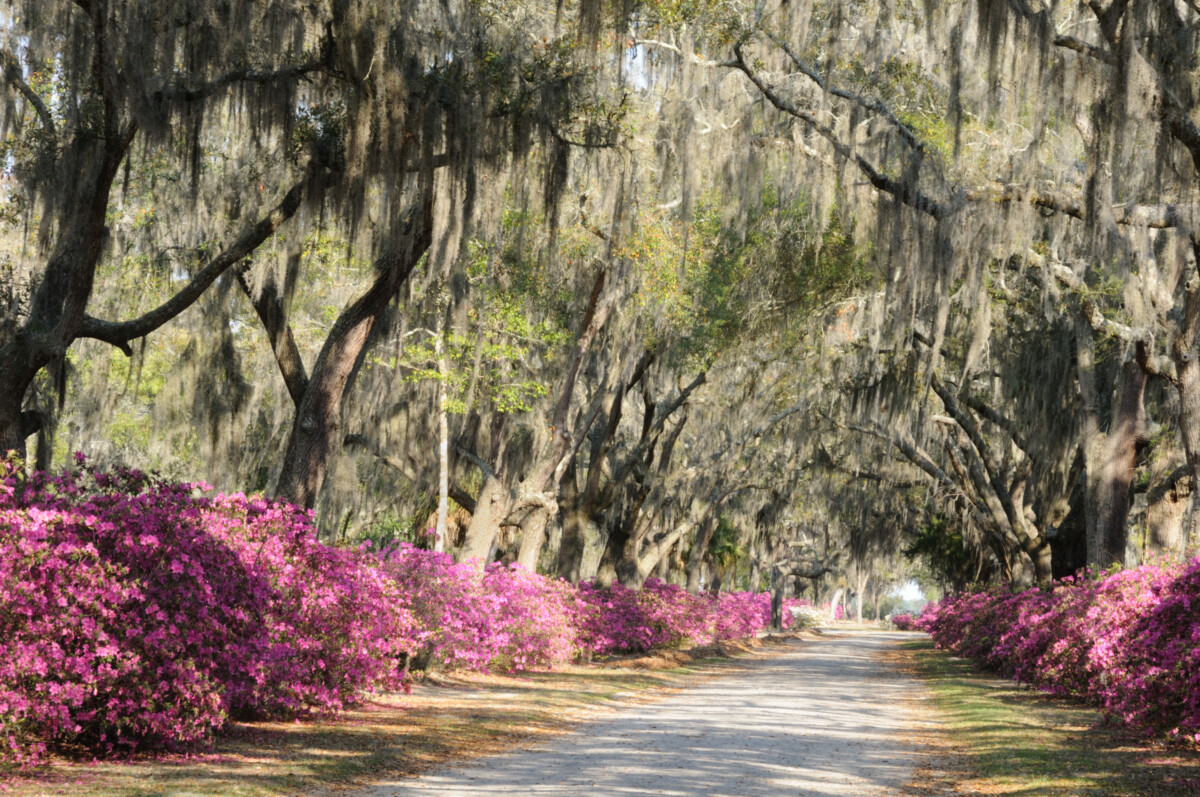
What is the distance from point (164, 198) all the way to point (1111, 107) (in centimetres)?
1062

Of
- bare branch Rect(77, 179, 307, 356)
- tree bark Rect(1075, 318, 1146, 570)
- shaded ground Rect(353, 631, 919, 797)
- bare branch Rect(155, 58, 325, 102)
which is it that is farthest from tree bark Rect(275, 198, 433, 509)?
tree bark Rect(1075, 318, 1146, 570)

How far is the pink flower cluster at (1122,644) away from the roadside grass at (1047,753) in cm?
27

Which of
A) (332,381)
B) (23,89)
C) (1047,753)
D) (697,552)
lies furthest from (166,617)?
Answer: (697,552)

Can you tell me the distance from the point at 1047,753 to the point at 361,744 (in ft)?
18.3

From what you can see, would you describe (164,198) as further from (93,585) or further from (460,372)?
(93,585)

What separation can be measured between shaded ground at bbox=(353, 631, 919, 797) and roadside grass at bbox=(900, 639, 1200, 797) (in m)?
0.51

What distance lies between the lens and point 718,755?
8.76m

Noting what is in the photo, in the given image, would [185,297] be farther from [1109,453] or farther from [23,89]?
[1109,453]

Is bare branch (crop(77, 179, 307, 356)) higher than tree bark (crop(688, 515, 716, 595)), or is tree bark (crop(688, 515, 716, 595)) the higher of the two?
bare branch (crop(77, 179, 307, 356))

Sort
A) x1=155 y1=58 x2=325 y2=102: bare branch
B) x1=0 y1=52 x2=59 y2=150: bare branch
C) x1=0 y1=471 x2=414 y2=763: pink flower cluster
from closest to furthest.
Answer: x1=0 y1=471 x2=414 y2=763: pink flower cluster
x1=155 y1=58 x2=325 y2=102: bare branch
x1=0 y1=52 x2=59 y2=150: bare branch

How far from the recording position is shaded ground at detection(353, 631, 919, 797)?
7.09 metres

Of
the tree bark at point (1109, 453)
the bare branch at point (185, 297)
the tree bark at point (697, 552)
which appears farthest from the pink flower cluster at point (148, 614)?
the tree bark at point (697, 552)

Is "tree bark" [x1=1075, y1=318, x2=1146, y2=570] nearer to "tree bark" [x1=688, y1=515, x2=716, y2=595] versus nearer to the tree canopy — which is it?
the tree canopy

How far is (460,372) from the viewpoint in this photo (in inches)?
699
